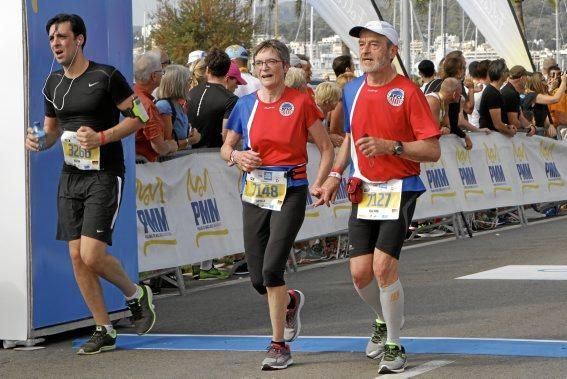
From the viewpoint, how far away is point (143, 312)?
912 cm

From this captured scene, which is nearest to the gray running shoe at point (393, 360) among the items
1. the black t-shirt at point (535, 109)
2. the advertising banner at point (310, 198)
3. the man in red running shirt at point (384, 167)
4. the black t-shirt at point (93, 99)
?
the man in red running shirt at point (384, 167)

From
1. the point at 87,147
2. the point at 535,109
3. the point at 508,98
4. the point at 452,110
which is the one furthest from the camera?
the point at 535,109

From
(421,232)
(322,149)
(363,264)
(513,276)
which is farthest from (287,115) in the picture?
(421,232)

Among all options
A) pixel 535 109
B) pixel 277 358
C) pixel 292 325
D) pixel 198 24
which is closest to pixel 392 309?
pixel 277 358

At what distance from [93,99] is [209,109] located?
4.12 metres

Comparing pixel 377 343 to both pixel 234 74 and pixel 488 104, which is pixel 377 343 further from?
pixel 488 104

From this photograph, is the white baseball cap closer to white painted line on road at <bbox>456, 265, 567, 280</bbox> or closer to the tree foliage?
white painted line on road at <bbox>456, 265, 567, 280</bbox>

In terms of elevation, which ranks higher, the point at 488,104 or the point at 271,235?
the point at 488,104

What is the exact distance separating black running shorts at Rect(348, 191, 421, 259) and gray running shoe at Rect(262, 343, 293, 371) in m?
0.72

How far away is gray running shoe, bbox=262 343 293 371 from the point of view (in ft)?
25.8

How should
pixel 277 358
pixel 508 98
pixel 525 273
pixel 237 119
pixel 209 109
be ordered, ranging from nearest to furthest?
pixel 277 358 < pixel 237 119 < pixel 525 273 < pixel 209 109 < pixel 508 98

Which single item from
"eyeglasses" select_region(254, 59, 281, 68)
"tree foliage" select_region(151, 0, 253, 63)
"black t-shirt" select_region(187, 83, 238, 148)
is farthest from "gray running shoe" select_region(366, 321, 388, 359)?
"tree foliage" select_region(151, 0, 253, 63)

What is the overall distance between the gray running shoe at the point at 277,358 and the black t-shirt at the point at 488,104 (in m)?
10.0

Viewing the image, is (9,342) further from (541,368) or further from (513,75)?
(513,75)
